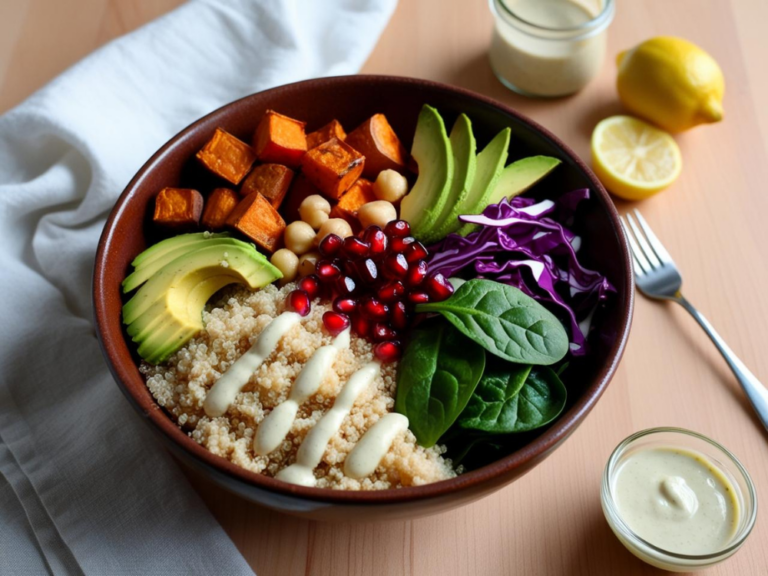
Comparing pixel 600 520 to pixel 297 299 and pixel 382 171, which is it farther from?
pixel 382 171

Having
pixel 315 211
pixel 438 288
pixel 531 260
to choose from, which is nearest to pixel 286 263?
pixel 315 211

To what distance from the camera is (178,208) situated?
1950 millimetres

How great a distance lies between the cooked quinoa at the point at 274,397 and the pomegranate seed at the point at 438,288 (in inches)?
7.6

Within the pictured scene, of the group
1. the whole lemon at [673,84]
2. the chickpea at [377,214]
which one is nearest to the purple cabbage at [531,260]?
the chickpea at [377,214]

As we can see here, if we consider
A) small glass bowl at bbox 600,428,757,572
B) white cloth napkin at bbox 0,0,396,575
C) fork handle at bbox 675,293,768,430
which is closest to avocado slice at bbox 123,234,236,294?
white cloth napkin at bbox 0,0,396,575

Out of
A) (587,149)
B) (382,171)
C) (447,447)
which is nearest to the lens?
(447,447)

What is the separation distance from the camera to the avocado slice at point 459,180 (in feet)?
6.48

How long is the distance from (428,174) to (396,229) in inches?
8.8

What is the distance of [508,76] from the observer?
2635 mm

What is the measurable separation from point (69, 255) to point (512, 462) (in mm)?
1415

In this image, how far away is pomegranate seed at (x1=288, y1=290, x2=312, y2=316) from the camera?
1781 mm

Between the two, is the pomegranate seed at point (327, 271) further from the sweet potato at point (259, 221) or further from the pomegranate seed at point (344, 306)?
the sweet potato at point (259, 221)

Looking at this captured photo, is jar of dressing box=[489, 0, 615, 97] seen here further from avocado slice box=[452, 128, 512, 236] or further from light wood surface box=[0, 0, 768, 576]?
avocado slice box=[452, 128, 512, 236]

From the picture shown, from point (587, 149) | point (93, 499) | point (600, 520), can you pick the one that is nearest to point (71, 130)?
point (93, 499)
